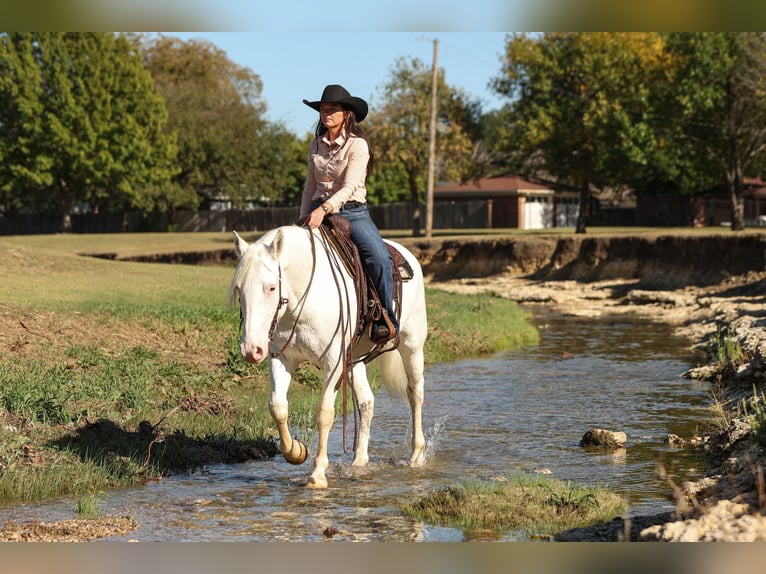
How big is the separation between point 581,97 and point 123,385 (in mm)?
48862

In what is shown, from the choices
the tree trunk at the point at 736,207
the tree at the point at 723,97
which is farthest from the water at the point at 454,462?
the tree trunk at the point at 736,207

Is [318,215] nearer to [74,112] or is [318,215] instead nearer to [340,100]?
[340,100]

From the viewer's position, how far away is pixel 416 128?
2447 inches

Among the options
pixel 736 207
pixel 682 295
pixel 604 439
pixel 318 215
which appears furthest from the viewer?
pixel 736 207

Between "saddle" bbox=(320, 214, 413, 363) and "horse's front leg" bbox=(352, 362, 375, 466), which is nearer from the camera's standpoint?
"saddle" bbox=(320, 214, 413, 363)

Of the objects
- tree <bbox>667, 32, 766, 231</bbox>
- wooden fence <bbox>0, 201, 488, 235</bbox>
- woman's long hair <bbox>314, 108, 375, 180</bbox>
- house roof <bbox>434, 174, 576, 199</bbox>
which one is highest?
tree <bbox>667, 32, 766, 231</bbox>

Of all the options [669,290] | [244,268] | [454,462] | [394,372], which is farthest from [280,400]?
[669,290]

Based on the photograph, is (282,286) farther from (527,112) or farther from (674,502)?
(527,112)

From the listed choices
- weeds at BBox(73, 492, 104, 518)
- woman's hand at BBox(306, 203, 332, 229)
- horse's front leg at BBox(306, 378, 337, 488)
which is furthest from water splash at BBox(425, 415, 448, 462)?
weeds at BBox(73, 492, 104, 518)

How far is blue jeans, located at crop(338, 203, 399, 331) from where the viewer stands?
953 centimetres

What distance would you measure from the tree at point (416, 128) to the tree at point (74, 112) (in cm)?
1796

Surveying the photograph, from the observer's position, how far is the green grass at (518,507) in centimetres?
787

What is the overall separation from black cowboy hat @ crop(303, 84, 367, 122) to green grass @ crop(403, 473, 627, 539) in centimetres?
351

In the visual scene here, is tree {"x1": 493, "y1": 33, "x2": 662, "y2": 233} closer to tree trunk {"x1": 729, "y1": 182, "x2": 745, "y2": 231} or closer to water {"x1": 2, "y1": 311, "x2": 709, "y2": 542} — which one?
tree trunk {"x1": 729, "y1": 182, "x2": 745, "y2": 231}
